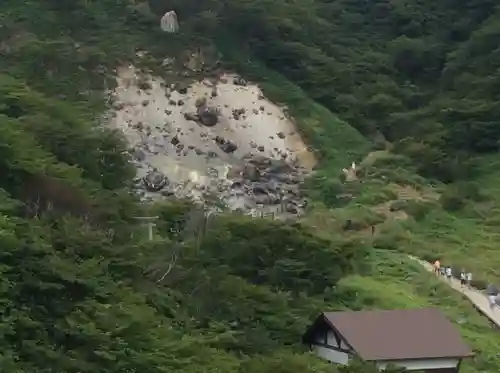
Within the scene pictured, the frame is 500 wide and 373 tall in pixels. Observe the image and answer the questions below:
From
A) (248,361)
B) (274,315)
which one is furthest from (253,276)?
(248,361)

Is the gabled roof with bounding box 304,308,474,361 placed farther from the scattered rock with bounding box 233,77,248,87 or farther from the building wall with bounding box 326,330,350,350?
the scattered rock with bounding box 233,77,248,87

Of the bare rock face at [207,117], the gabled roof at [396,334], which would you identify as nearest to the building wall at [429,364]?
the gabled roof at [396,334]

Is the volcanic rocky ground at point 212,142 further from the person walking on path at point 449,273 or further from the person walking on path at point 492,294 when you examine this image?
the person walking on path at point 492,294

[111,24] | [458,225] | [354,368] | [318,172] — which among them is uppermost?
[111,24]

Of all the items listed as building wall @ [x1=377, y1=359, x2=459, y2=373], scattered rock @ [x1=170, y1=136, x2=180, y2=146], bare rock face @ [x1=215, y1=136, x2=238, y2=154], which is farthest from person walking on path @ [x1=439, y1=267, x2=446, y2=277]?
scattered rock @ [x1=170, y1=136, x2=180, y2=146]

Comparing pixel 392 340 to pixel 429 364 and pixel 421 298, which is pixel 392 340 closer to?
pixel 429 364

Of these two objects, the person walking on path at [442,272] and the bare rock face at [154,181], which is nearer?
the person walking on path at [442,272]

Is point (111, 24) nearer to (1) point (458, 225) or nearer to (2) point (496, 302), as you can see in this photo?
(1) point (458, 225)

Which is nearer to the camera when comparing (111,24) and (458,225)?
(458,225)
